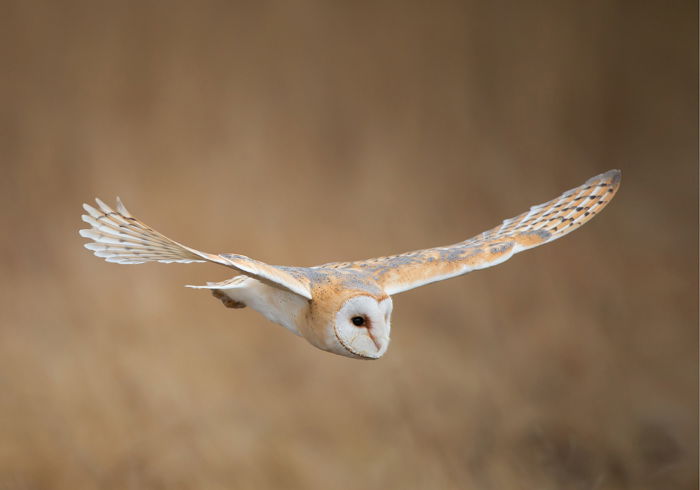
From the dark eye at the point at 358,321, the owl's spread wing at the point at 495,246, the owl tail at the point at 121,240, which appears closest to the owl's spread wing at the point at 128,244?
the owl tail at the point at 121,240

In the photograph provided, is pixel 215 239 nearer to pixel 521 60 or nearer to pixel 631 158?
pixel 521 60

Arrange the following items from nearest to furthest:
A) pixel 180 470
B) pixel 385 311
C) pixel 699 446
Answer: pixel 385 311, pixel 180 470, pixel 699 446

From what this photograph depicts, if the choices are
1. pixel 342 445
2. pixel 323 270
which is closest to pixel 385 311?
pixel 323 270

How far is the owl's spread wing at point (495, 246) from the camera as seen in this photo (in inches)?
76.7

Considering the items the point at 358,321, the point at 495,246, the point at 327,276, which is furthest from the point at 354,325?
the point at 495,246

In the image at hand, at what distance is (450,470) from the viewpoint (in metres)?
3.74

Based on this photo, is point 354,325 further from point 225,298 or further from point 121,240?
point 121,240

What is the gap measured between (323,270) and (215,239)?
72.8 inches

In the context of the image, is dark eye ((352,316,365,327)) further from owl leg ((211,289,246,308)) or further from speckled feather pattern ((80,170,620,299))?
owl leg ((211,289,246,308))

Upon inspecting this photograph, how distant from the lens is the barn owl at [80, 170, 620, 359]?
1.69m

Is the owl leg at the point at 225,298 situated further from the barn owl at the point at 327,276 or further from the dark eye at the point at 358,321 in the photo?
the dark eye at the point at 358,321

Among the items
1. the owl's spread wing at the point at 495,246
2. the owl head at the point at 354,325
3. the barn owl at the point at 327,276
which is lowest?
the owl head at the point at 354,325

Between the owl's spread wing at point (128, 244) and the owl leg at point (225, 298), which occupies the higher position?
the owl leg at point (225, 298)

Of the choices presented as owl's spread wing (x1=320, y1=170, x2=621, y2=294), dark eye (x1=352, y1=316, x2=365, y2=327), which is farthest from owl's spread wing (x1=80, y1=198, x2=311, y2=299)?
owl's spread wing (x1=320, y1=170, x2=621, y2=294)
